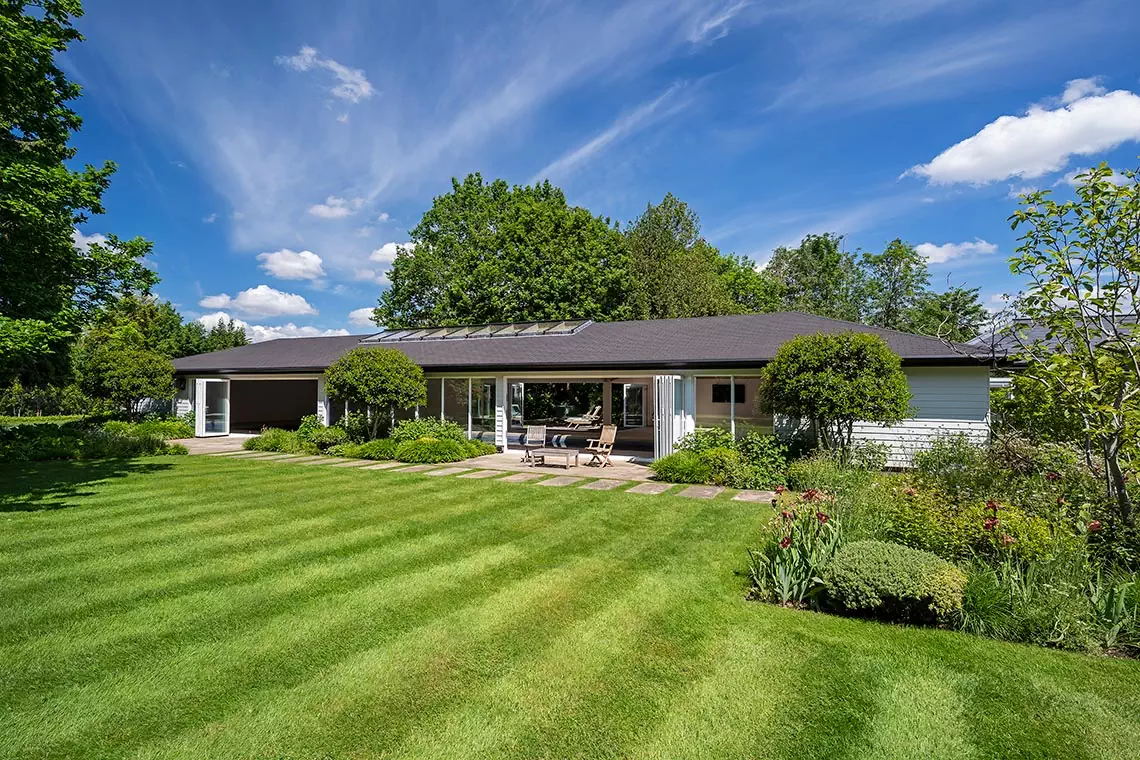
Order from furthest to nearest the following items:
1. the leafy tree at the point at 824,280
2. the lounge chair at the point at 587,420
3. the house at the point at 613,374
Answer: the leafy tree at the point at 824,280 → the lounge chair at the point at 587,420 → the house at the point at 613,374

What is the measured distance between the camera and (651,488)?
10.5 meters

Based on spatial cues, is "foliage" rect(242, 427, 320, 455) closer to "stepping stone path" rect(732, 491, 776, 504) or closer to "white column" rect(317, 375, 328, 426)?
"white column" rect(317, 375, 328, 426)

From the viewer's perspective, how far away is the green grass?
2.96 m

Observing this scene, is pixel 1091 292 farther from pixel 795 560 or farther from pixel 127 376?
pixel 127 376

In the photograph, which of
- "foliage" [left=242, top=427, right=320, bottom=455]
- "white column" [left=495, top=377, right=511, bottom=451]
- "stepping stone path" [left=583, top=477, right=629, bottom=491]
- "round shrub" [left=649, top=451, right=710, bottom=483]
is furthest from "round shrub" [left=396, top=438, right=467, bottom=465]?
"round shrub" [left=649, top=451, right=710, bottom=483]

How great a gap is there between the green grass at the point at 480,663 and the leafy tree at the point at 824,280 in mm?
37867

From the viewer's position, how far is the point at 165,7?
38.3 feet

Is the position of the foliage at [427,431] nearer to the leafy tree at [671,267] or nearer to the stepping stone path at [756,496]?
the stepping stone path at [756,496]

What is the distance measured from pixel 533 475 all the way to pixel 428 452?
3.61 metres

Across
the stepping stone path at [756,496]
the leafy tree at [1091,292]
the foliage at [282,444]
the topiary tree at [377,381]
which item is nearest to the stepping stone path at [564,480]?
the stepping stone path at [756,496]

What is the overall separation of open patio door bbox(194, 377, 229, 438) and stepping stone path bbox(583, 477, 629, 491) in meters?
17.4

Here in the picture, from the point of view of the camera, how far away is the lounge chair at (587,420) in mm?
21625

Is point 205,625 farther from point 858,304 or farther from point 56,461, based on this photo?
point 858,304

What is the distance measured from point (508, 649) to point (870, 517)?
436 cm
